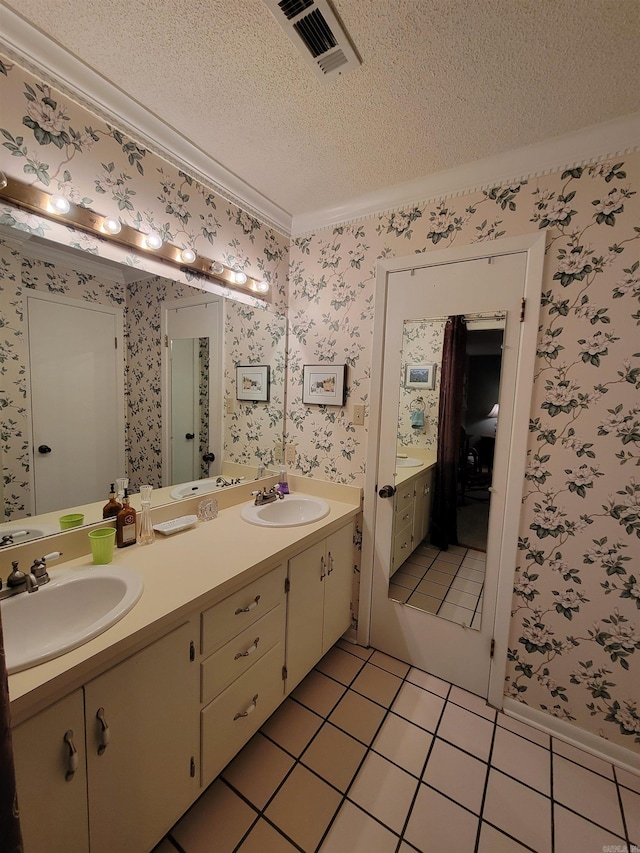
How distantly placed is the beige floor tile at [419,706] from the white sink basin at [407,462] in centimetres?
110

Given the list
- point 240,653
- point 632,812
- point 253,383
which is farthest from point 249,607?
point 632,812

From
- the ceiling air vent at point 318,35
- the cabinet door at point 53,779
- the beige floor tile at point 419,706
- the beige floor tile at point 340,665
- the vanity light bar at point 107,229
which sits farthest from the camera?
the beige floor tile at point 340,665

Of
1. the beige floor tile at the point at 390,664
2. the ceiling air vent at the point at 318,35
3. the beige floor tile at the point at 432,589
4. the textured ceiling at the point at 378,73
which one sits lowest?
the beige floor tile at the point at 390,664

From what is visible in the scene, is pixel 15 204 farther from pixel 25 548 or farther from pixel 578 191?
pixel 578 191

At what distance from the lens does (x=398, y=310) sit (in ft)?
5.74

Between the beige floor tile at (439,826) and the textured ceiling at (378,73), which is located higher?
the textured ceiling at (378,73)

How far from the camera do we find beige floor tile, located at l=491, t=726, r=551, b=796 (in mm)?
1300

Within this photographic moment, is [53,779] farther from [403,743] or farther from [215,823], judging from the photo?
[403,743]

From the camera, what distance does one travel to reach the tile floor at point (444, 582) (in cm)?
165

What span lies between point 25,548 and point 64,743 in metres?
0.62

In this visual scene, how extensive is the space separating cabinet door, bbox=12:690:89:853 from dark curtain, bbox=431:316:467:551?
1.55 meters

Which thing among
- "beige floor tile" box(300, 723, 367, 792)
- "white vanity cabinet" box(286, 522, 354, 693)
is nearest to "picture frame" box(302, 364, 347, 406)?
"white vanity cabinet" box(286, 522, 354, 693)

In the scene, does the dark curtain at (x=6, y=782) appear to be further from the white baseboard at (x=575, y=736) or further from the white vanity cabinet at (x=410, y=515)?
the white baseboard at (x=575, y=736)

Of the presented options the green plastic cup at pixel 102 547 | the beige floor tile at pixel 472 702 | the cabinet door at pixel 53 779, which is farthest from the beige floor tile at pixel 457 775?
the green plastic cup at pixel 102 547
